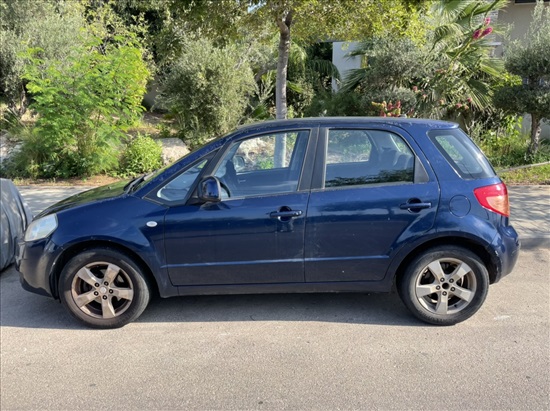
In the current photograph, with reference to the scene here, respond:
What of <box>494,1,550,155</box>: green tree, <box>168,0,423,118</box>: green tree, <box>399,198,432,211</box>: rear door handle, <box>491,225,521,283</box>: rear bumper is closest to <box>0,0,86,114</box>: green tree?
<box>168,0,423,118</box>: green tree

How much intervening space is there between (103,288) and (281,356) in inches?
61.9

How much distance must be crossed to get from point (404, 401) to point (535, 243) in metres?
3.90

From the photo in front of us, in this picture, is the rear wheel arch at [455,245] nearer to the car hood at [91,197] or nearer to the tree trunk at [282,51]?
the car hood at [91,197]

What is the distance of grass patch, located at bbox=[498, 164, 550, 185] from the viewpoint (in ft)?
29.0

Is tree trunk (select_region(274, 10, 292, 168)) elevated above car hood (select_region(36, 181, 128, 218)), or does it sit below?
above

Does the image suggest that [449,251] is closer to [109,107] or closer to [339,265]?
[339,265]

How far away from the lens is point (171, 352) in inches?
141

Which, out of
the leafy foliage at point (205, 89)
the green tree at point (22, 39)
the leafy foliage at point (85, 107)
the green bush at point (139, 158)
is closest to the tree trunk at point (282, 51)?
the leafy foliage at point (85, 107)

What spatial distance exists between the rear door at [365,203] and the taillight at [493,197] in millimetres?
363

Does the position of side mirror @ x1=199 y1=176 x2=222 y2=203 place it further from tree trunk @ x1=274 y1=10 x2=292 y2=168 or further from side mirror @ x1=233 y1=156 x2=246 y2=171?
tree trunk @ x1=274 y1=10 x2=292 y2=168

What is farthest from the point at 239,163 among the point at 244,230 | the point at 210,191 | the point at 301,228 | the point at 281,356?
the point at 281,356

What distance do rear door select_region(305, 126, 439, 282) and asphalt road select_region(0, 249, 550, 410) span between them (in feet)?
1.79

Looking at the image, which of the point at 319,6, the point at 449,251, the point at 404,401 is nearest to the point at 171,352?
the point at 404,401

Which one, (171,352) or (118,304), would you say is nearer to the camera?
(171,352)
